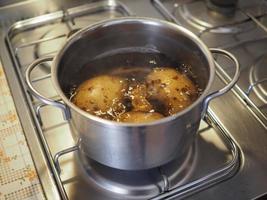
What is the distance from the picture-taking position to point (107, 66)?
764 millimetres

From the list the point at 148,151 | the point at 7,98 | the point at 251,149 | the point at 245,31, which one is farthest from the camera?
the point at 245,31

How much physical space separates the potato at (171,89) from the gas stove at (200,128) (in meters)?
0.10

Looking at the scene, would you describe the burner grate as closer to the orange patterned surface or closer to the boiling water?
the boiling water

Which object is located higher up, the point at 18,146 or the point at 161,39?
the point at 161,39

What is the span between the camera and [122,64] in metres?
0.77

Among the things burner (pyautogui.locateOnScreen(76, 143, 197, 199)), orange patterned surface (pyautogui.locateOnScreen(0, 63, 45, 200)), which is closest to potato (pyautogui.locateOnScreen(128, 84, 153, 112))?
burner (pyautogui.locateOnScreen(76, 143, 197, 199))

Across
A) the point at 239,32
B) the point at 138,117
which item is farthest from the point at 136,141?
the point at 239,32

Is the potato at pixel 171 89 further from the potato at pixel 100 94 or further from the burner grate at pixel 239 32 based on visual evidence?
the burner grate at pixel 239 32

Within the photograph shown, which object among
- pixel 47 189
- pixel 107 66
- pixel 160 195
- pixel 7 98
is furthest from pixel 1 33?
pixel 160 195

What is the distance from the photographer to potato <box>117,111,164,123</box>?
626 mm

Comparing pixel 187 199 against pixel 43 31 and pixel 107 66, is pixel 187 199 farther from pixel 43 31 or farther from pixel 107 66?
pixel 43 31

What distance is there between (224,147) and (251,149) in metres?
0.05

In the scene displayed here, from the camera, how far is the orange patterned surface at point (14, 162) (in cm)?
65

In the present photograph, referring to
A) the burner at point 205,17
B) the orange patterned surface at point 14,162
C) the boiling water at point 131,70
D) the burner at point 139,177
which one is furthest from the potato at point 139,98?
the burner at point 205,17
